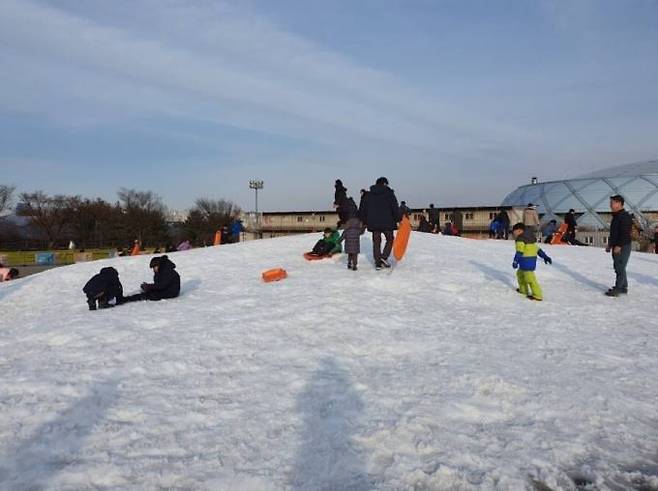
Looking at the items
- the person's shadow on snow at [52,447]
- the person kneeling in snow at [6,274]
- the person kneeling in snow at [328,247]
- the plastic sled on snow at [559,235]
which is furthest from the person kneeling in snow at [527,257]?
the person kneeling in snow at [6,274]

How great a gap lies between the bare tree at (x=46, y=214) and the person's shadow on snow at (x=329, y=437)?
78.3m

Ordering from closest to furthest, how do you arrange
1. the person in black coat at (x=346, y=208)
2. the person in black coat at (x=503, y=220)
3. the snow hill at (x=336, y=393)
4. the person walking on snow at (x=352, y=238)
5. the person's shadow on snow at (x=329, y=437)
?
the person's shadow on snow at (x=329, y=437)
the snow hill at (x=336, y=393)
the person walking on snow at (x=352, y=238)
the person in black coat at (x=346, y=208)
the person in black coat at (x=503, y=220)

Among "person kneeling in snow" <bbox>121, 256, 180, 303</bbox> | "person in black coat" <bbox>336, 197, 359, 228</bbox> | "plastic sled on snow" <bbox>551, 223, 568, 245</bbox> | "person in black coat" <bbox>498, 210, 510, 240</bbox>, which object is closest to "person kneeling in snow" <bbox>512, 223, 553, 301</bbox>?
"person in black coat" <bbox>336, 197, 359, 228</bbox>

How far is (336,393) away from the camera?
14.7 feet

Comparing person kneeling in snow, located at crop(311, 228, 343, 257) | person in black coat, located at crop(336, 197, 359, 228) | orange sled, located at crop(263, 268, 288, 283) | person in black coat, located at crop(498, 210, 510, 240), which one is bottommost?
orange sled, located at crop(263, 268, 288, 283)

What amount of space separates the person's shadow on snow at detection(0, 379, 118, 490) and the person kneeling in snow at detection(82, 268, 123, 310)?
4.83m

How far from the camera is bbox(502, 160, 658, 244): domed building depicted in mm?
75500

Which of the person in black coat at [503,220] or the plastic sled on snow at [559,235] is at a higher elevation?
the person in black coat at [503,220]

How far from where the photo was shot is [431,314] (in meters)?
7.63

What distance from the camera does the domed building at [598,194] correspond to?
75.5 meters

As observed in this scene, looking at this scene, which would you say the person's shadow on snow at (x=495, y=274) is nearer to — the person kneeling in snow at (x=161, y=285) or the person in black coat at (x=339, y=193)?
the person in black coat at (x=339, y=193)

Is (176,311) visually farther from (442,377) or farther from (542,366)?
(542,366)

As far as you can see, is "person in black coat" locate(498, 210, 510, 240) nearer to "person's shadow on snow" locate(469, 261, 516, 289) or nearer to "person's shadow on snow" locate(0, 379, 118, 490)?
"person's shadow on snow" locate(469, 261, 516, 289)

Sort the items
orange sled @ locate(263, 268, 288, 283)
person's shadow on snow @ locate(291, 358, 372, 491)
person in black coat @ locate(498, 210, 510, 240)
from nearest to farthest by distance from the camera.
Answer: person's shadow on snow @ locate(291, 358, 372, 491) < orange sled @ locate(263, 268, 288, 283) < person in black coat @ locate(498, 210, 510, 240)
